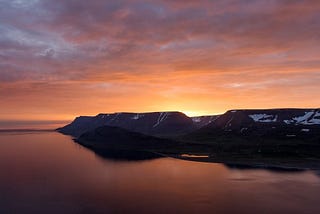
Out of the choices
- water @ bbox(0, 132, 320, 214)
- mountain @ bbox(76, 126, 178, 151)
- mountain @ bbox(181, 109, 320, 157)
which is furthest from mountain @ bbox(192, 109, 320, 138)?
water @ bbox(0, 132, 320, 214)

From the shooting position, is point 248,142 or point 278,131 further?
point 278,131

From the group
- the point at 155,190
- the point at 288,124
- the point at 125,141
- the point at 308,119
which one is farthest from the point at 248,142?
the point at 155,190

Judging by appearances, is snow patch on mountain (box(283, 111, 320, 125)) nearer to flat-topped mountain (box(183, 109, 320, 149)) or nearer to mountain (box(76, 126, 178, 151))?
flat-topped mountain (box(183, 109, 320, 149))

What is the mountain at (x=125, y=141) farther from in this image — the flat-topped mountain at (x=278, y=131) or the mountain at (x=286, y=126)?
the mountain at (x=286, y=126)

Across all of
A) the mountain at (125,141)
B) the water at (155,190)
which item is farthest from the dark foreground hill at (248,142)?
the water at (155,190)

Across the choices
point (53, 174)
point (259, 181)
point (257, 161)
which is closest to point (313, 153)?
point (257, 161)

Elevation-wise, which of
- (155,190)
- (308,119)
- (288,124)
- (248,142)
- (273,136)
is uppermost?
(308,119)

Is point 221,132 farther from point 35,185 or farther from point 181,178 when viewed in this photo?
point 35,185

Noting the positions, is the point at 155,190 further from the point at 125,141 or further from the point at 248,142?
the point at 125,141
